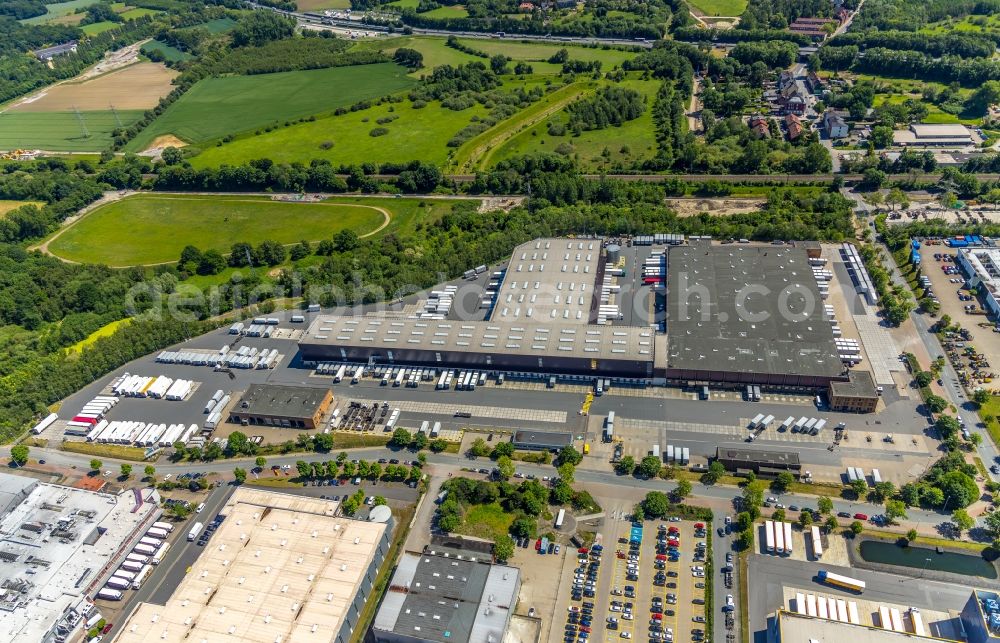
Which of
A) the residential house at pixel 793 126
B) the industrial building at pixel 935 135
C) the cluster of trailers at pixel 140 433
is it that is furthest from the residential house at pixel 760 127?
the cluster of trailers at pixel 140 433

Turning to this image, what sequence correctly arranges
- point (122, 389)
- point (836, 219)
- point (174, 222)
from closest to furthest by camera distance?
point (122, 389), point (836, 219), point (174, 222)

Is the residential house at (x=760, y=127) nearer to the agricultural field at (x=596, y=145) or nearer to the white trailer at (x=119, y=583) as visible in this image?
the agricultural field at (x=596, y=145)

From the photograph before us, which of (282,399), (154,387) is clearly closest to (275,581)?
(282,399)

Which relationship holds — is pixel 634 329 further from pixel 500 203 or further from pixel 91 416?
pixel 91 416

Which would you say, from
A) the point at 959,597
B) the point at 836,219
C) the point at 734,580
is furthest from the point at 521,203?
the point at 959,597

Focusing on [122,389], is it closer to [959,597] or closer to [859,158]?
[959,597]
